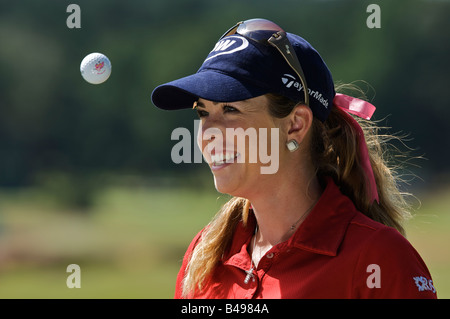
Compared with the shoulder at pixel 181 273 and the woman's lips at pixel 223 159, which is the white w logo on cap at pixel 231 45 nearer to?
the woman's lips at pixel 223 159

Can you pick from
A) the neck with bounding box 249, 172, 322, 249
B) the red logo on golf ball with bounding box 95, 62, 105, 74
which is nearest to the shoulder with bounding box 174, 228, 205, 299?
the neck with bounding box 249, 172, 322, 249

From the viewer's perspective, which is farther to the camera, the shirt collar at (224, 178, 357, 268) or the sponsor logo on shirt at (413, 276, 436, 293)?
the shirt collar at (224, 178, 357, 268)

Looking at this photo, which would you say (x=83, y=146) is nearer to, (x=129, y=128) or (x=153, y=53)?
(x=129, y=128)

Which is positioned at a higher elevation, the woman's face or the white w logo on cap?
the white w logo on cap

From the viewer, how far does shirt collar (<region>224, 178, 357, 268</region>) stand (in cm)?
200

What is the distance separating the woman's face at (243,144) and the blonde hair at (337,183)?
61mm

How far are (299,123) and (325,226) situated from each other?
343mm

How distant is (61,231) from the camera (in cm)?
2247

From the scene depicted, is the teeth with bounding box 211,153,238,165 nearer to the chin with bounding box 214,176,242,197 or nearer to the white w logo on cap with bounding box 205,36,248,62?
the chin with bounding box 214,176,242,197

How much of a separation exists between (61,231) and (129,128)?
6528 mm

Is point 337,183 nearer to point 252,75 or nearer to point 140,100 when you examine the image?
point 252,75

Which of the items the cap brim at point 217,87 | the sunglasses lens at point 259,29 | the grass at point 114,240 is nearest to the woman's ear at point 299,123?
the cap brim at point 217,87

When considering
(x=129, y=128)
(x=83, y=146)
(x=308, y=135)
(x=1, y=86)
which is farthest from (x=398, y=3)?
(x=308, y=135)

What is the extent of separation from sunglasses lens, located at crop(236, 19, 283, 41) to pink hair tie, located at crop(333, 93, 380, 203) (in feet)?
1.16
